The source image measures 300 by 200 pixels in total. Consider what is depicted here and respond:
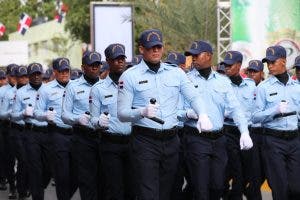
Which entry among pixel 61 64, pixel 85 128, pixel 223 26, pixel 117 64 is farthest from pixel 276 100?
pixel 223 26

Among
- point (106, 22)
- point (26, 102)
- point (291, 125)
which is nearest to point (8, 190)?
point (26, 102)

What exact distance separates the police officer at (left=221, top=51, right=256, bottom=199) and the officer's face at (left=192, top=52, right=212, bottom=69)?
1.12 metres

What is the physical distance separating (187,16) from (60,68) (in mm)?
14373

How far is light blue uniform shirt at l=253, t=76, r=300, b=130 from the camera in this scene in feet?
35.3

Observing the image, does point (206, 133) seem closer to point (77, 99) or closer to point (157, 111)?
point (157, 111)

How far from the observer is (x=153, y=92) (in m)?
9.14

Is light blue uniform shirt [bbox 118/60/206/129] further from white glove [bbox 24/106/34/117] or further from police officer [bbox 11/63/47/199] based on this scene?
white glove [bbox 24/106/34/117]

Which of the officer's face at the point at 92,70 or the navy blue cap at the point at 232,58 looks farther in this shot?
the navy blue cap at the point at 232,58

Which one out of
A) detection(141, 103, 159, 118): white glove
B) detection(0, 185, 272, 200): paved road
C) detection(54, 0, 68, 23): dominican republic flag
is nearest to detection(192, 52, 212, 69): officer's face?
detection(141, 103, 159, 118): white glove

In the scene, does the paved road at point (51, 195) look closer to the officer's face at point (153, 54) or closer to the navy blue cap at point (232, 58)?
the navy blue cap at point (232, 58)

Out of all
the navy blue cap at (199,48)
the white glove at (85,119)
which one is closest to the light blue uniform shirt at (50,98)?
the white glove at (85,119)

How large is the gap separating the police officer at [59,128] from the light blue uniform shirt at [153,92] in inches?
127

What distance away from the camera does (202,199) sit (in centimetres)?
1028

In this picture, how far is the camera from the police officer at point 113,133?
1084cm
